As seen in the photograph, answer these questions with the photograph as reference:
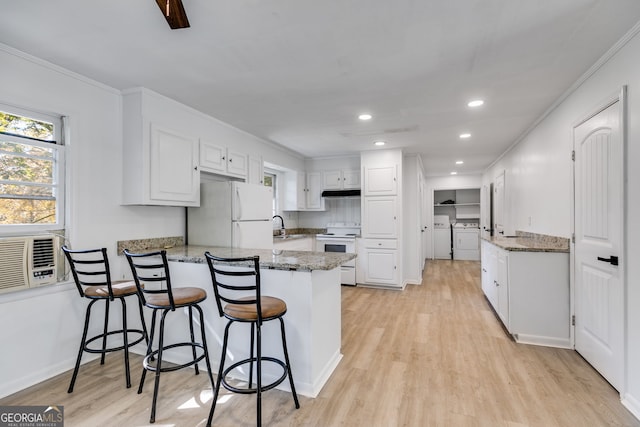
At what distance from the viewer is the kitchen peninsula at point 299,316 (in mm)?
2066

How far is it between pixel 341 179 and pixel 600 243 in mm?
3807

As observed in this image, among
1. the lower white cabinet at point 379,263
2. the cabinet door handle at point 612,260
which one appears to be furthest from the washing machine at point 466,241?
the cabinet door handle at point 612,260

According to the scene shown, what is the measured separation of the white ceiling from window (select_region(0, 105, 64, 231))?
19.7 inches

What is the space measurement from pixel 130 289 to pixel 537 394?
297 centimetres

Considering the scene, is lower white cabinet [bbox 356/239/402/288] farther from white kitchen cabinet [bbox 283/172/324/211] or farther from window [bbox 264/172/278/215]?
window [bbox 264/172/278/215]

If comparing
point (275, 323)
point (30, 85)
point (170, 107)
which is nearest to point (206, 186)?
point (170, 107)

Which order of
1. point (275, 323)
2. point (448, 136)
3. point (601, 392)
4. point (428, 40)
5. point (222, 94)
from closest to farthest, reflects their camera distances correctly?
point (428, 40), point (601, 392), point (275, 323), point (222, 94), point (448, 136)

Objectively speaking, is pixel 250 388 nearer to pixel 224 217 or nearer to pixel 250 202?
pixel 224 217

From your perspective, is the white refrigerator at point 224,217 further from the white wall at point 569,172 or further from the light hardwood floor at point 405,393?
the white wall at point 569,172

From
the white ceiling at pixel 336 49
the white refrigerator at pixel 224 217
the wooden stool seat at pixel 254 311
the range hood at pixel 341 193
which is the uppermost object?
the white ceiling at pixel 336 49

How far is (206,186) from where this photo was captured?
3357mm

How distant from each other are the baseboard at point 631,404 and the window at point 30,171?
13.4ft

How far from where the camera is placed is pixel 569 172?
9.02 feet

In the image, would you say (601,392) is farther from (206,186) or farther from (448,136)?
(206,186)
